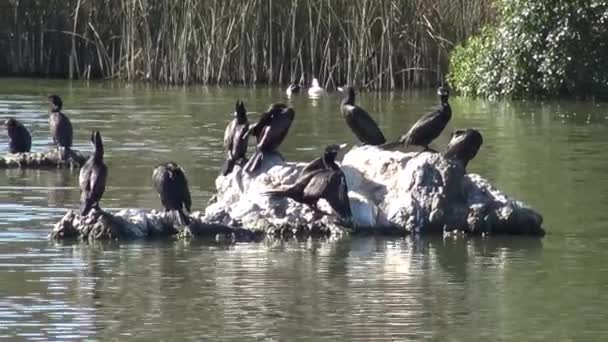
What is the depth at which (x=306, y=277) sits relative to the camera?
1219cm

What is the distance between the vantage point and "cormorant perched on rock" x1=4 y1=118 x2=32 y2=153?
19.7 meters

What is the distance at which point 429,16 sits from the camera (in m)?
32.1

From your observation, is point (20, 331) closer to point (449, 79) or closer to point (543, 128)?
point (543, 128)

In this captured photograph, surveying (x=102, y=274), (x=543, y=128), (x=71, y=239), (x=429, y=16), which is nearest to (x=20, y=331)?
(x=102, y=274)

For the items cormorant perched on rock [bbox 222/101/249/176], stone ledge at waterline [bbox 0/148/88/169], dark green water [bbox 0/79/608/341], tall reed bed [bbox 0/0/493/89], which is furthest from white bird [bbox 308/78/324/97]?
cormorant perched on rock [bbox 222/101/249/176]

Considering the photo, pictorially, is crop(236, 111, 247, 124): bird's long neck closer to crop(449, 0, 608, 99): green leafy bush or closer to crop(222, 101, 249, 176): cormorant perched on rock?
crop(222, 101, 249, 176): cormorant perched on rock

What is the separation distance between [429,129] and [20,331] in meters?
6.18

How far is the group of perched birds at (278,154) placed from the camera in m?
13.7

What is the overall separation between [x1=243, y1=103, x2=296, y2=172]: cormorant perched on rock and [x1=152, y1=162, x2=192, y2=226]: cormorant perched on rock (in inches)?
39.3

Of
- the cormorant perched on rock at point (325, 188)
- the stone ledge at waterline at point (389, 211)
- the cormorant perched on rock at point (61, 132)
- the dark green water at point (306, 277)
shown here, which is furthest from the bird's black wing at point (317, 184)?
the cormorant perched on rock at point (61, 132)

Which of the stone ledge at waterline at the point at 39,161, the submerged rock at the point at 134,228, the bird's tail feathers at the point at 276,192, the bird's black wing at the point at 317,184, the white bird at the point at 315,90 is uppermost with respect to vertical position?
the white bird at the point at 315,90

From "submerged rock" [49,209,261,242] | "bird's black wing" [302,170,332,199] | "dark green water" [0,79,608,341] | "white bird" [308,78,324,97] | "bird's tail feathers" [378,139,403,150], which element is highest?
"white bird" [308,78,324,97]

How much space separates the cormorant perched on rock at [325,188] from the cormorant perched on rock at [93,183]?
1.40 m

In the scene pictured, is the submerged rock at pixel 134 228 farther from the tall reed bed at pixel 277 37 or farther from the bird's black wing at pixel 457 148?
the tall reed bed at pixel 277 37
